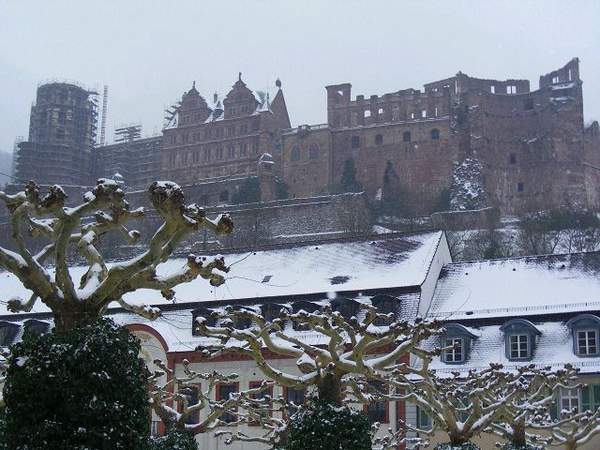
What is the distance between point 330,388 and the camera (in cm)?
1764

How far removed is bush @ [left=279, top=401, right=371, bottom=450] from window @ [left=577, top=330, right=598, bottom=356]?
76.3ft

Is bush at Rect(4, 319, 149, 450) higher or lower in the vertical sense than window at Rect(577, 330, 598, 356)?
lower

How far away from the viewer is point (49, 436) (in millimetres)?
11625

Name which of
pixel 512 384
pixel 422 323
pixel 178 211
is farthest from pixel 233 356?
pixel 178 211

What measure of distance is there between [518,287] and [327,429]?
91.2 ft

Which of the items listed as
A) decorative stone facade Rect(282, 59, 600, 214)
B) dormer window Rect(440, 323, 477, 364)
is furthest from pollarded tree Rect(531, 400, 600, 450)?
decorative stone facade Rect(282, 59, 600, 214)

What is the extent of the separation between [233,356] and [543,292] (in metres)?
14.0

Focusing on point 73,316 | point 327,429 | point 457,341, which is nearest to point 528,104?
point 457,341

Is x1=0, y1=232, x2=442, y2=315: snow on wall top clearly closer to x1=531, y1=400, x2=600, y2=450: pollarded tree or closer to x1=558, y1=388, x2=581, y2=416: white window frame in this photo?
x1=558, y1=388, x2=581, y2=416: white window frame

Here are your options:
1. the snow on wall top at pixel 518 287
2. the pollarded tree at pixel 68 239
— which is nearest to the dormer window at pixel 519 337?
the snow on wall top at pixel 518 287

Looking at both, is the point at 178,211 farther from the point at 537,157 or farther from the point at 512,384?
the point at 537,157

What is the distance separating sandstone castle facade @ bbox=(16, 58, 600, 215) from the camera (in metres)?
105

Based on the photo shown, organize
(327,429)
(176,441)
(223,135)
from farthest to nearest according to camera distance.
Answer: (223,135) < (176,441) < (327,429)

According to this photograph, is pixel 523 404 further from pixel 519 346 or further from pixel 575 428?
pixel 519 346
